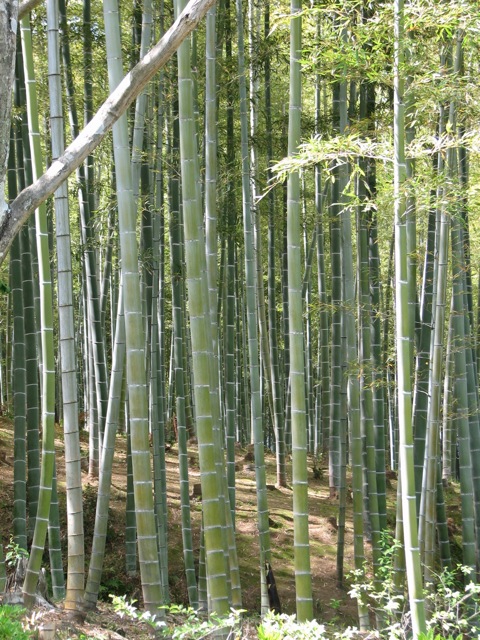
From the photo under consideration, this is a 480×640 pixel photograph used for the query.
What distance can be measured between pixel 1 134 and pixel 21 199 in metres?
0.18

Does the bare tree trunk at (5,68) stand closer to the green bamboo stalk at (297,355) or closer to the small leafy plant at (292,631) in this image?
the green bamboo stalk at (297,355)

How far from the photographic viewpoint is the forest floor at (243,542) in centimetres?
601

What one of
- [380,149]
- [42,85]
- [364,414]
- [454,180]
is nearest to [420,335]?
[364,414]

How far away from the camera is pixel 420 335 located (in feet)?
19.8

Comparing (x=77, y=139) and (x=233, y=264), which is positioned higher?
(x=77, y=139)

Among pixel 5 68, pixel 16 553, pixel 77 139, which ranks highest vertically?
pixel 5 68

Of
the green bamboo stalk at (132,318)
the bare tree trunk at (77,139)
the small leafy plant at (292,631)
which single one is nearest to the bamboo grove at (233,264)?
the green bamboo stalk at (132,318)

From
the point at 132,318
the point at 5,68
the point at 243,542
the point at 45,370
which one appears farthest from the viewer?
the point at 243,542

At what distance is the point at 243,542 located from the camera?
750cm

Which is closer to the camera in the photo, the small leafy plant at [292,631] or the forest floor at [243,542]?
the small leafy plant at [292,631]

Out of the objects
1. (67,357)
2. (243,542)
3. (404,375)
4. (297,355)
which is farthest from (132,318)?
(243,542)

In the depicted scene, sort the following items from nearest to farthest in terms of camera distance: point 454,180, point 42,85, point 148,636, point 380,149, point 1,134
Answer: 1. point 1,134
2. point 380,149
3. point 454,180
4. point 148,636
5. point 42,85

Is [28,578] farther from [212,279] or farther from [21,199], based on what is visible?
[21,199]

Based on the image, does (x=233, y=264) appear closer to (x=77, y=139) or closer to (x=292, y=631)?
(x=292, y=631)
